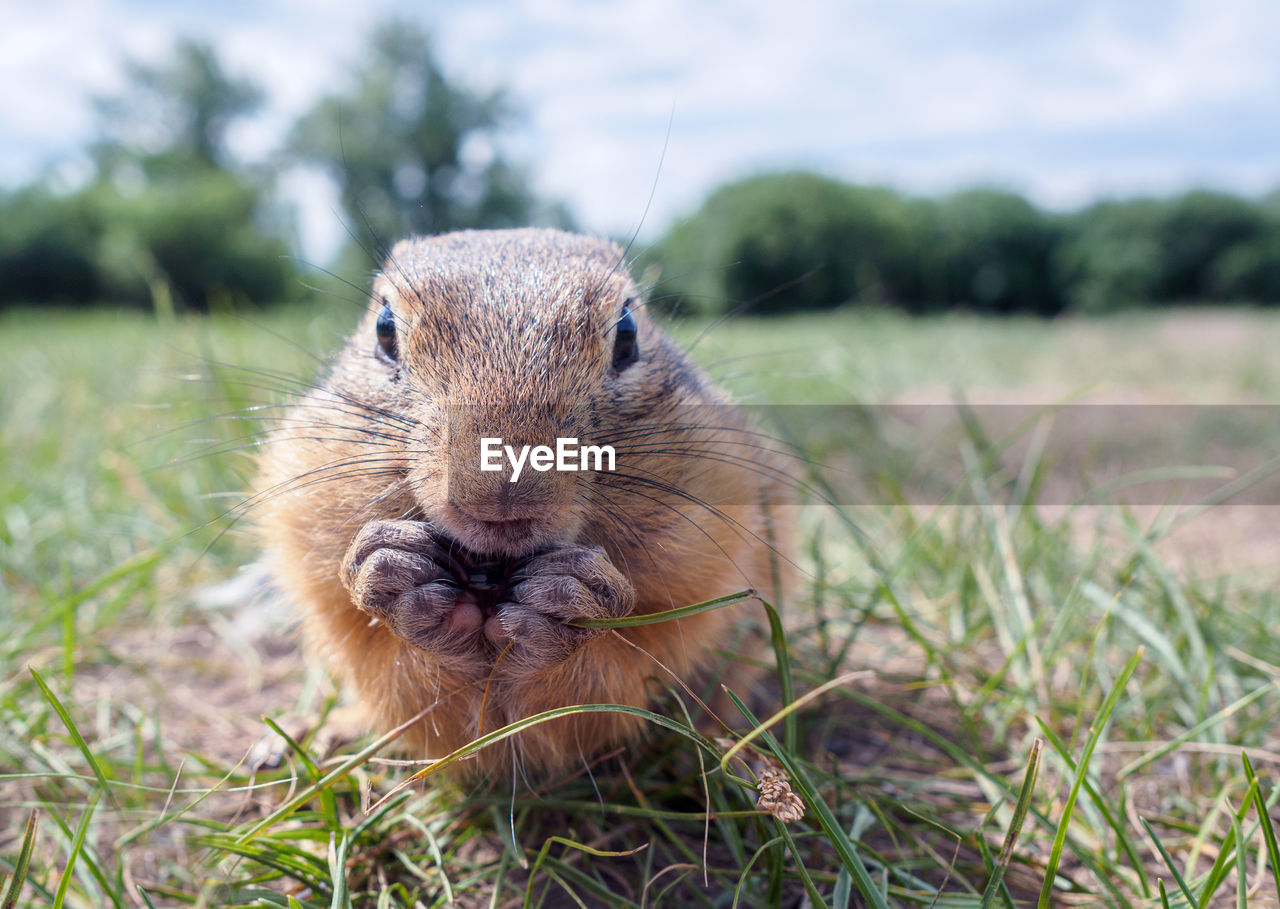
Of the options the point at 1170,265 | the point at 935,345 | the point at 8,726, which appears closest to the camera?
the point at 8,726

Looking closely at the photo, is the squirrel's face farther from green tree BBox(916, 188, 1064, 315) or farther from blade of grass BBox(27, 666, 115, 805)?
green tree BBox(916, 188, 1064, 315)

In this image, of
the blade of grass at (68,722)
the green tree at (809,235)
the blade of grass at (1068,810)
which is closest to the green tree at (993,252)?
the green tree at (809,235)

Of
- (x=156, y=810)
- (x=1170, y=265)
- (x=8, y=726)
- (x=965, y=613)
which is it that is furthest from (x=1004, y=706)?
(x=1170, y=265)

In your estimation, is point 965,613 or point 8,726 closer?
point 8,726

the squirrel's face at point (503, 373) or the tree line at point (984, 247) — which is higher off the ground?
the tree line at point (984, 247)

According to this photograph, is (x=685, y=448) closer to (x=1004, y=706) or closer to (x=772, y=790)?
(x=772, y=790)

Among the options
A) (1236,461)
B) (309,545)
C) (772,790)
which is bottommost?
(1236,461)

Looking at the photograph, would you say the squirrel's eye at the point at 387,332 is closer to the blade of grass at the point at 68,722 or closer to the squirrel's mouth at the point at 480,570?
the squirrel's mouth at the point at 480,570
